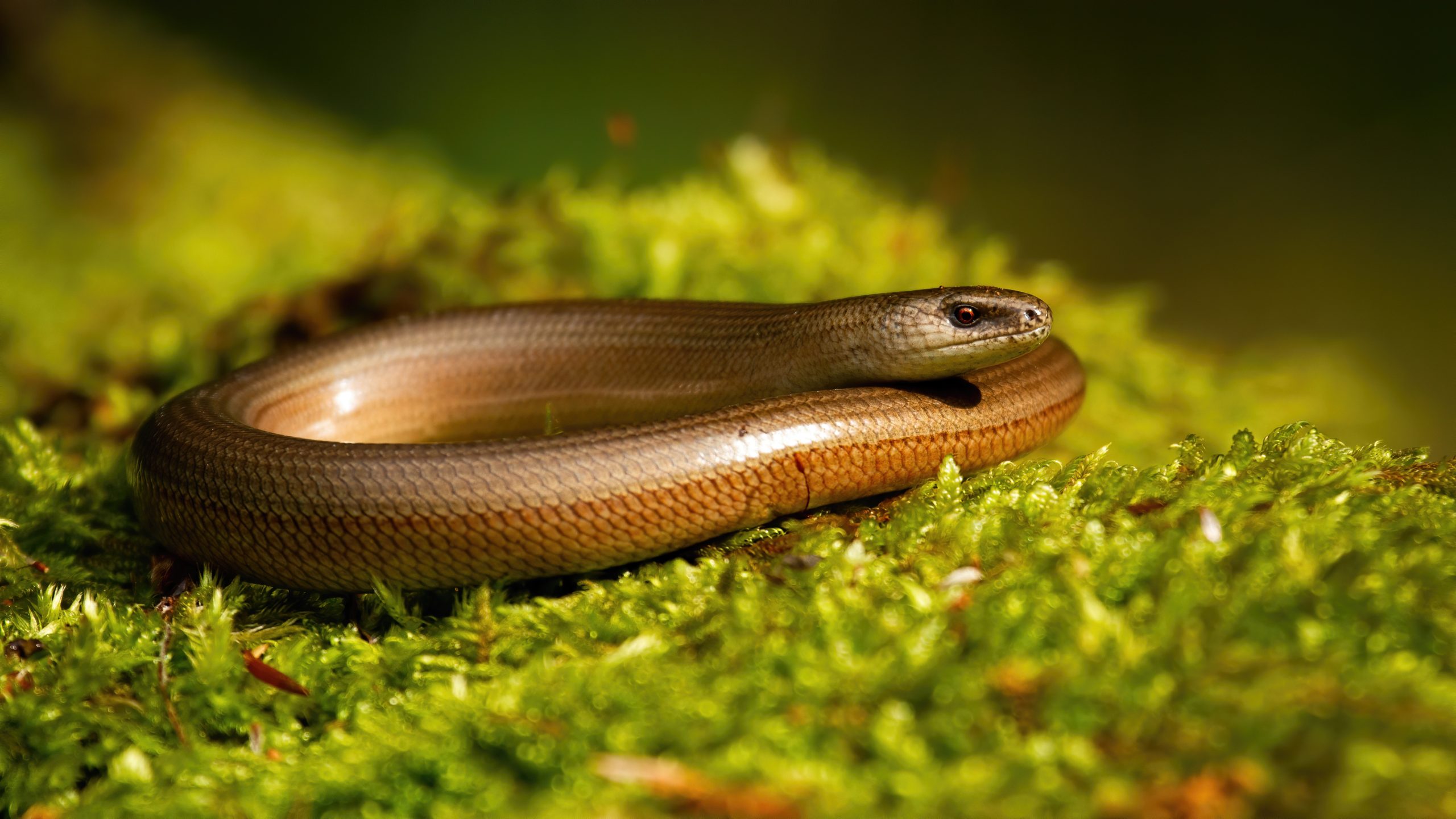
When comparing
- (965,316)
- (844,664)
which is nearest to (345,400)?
(965,316)

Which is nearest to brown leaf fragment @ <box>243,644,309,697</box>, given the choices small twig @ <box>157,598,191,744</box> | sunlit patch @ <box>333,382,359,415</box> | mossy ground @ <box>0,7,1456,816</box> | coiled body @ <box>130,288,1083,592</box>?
mossy ground @ <box>0,7,1456,816</box>

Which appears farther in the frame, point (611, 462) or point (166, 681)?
point (611, 462)

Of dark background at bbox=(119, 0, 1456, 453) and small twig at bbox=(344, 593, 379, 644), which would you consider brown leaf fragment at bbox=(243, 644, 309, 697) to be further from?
dark background at bbox=(119, 0, 1456, 453)

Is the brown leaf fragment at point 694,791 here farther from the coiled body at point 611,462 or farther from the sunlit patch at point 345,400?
the sunlit patch at point 345,400

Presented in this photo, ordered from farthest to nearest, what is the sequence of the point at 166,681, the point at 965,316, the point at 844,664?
the point at 965,316
the point at 166,681
the point at 844,664

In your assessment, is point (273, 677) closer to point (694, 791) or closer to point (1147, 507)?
point (694, 791)

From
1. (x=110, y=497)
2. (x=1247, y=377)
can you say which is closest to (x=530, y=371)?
(x=110, y=497)

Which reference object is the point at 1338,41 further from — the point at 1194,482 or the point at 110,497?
the point at 110,497
